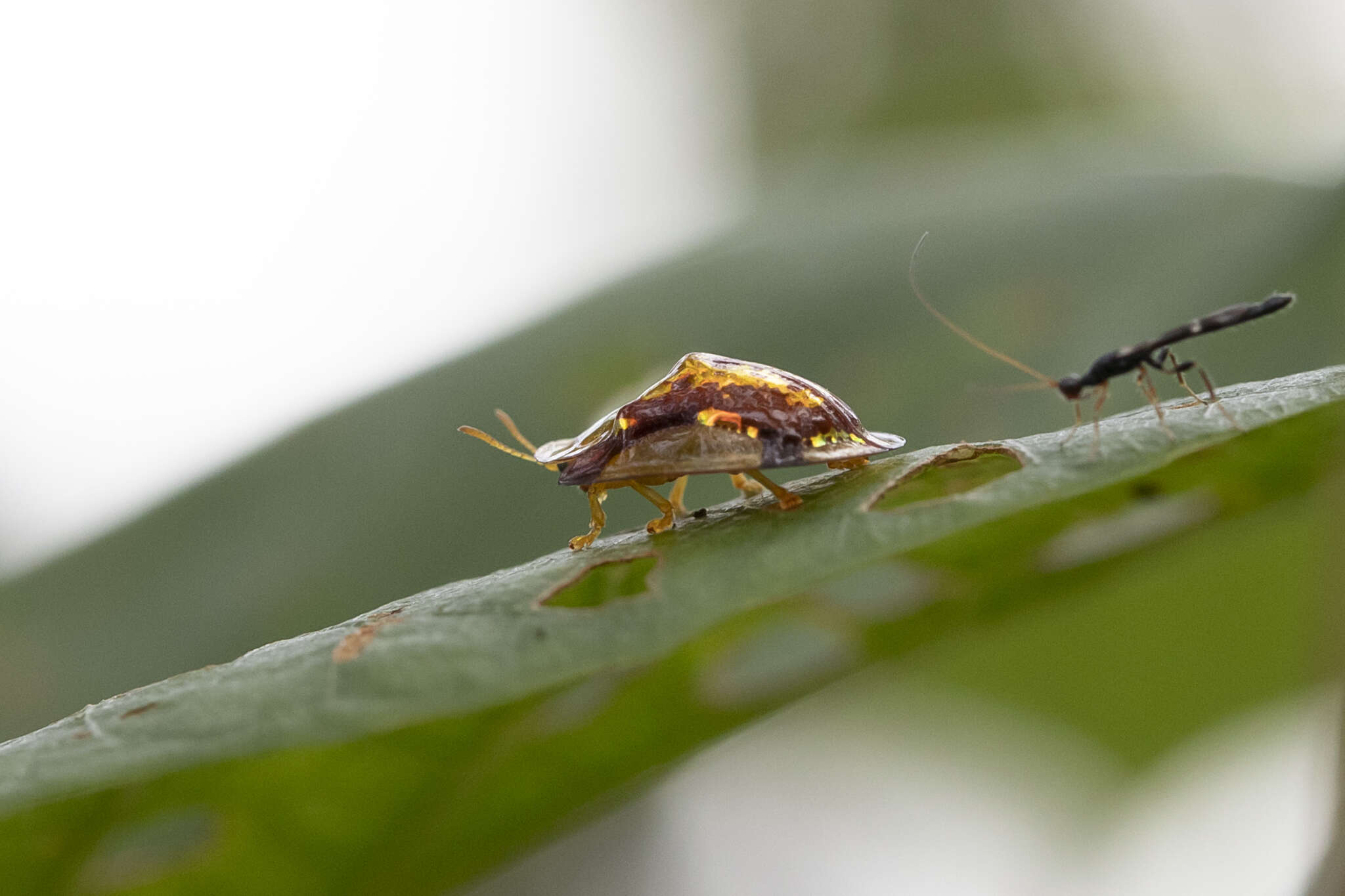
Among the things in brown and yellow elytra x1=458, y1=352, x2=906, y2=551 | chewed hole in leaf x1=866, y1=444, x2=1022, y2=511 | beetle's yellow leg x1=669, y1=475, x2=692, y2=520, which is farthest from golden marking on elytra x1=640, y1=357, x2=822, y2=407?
chewed hole in leaf x1=866, y1=444, x2=1022, y2=511

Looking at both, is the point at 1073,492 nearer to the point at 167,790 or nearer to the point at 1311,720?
the point at 167,790

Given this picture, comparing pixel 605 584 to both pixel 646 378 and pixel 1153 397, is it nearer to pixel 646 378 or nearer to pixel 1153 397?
pixel 1153 397

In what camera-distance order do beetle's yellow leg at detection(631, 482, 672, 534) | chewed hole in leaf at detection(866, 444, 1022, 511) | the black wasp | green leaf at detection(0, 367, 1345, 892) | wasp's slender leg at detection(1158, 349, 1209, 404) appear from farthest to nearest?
1. beetle's yellow leg at detection(631, 482, 672, 534)
2. wasp's slender leg at detection(1158, 349, 1209, 404)
3. the black wasp
4. chewed hole in leaf at detection(866, 444, 1022, 511)
5. green leaf at detection(0, 367, 1345, 892)

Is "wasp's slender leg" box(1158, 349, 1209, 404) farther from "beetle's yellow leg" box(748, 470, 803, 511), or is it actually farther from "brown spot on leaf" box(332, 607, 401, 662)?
"brown spot on leaf" box(332, 607, 401, 662)

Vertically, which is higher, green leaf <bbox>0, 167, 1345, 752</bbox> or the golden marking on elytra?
the golden marking on elytra

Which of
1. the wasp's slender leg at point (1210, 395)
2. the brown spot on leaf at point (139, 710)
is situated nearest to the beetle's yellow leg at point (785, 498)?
the wasp's slender leg at point (1210, 395)

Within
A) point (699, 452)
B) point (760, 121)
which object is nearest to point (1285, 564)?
point (699, 452)

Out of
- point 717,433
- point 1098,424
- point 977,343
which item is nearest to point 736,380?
point 717,433
